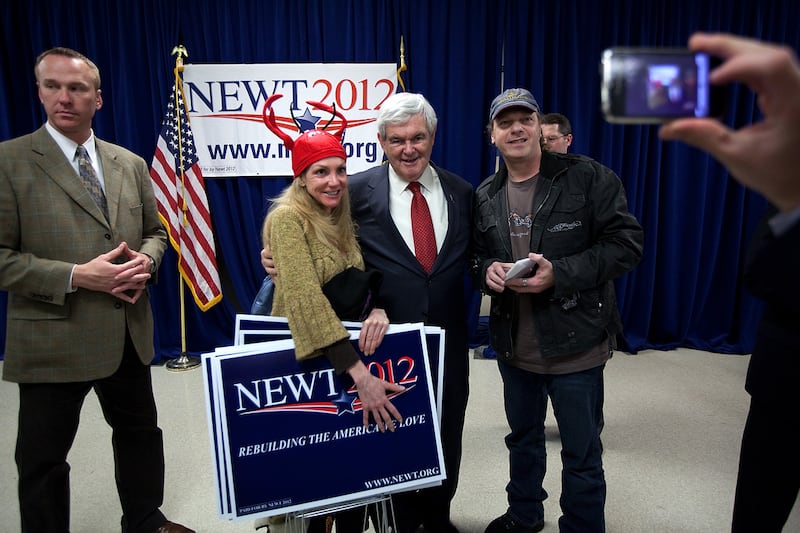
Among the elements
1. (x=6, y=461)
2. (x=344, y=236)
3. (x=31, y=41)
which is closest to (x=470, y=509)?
(x=344, y=236)

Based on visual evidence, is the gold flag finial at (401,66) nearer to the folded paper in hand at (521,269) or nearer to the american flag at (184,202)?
the american flag at (184,202)

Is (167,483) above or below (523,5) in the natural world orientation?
below

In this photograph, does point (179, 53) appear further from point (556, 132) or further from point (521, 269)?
point (521, 269)

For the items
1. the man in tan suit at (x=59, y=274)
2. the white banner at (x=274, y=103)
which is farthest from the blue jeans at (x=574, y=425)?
the white banner at (x=274, y=103)

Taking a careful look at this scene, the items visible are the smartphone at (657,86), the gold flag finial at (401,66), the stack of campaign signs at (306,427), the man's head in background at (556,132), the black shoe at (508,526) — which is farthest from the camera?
the gold flag finial at (401,66)

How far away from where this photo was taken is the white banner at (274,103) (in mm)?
3547

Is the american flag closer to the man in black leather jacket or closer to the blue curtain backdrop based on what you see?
the blue curtain backdrop

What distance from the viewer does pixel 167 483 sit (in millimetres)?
2217

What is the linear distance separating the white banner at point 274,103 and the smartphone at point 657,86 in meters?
3.13

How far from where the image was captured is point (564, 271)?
148cm

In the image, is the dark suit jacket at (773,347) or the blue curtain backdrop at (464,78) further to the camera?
the blue curtain backdrop at (464,78)

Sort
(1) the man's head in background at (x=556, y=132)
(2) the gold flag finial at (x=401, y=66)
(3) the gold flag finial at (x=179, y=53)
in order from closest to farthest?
(1) the man's head in background at (x=556, y=132)
(3) the gold flag finial at (x=179, y=53)
(2) the gold flag finial at (x=401, y=66)

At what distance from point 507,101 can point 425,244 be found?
1.65 ft

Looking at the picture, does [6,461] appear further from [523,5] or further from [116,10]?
[523,5]
